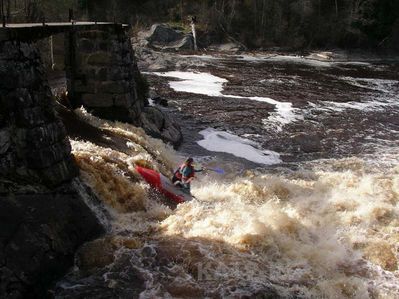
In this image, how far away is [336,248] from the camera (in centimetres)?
826

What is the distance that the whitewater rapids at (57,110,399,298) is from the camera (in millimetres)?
6922

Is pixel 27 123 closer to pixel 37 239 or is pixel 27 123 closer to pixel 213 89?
pixel 37 239

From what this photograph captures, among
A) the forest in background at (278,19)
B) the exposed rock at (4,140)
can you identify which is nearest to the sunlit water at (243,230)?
the exposed rock at (4,140)

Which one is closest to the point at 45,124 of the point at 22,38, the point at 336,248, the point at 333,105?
the point at 22,38

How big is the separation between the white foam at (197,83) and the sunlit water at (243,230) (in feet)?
23.9

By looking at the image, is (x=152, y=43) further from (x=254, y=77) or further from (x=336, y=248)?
(x=336, y=248)

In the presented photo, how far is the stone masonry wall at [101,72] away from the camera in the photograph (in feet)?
39.2

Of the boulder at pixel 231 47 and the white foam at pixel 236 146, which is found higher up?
the boulder at pixel 231 47

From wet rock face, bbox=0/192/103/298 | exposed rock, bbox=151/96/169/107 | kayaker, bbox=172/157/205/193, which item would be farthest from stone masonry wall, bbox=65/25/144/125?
wet rock face, bbox=0/192/103/298

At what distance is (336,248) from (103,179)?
4.30 m

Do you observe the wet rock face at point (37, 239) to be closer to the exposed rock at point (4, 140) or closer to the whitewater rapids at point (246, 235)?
the whitewater rapids at point (246, 235)

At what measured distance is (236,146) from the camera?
13.7m

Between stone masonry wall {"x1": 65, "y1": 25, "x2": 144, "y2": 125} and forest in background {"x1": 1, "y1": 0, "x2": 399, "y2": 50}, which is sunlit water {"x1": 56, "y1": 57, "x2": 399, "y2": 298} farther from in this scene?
forest in background {"x1": 1, "y1": 0, "x2": 399, "y2": 50}

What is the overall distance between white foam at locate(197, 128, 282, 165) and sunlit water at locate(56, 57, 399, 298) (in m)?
0.25
